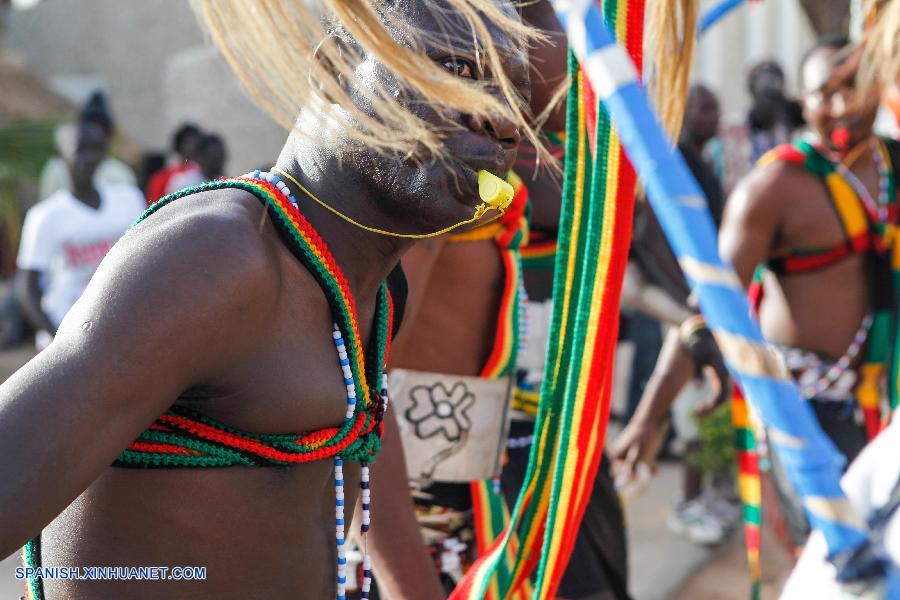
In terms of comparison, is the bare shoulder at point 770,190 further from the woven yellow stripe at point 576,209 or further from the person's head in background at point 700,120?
the person's head in background at point 700,120

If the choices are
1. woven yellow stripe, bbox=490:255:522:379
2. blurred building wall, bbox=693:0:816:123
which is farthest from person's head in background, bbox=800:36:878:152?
blurred building wall, bbox=693:0:816:123

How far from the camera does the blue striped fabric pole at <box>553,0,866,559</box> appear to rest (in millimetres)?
1058

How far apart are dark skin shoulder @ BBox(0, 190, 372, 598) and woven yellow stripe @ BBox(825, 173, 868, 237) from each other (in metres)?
2.63

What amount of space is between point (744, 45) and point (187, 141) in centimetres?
621

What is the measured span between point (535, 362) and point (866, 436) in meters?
1.39

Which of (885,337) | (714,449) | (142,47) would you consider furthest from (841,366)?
(142,47)

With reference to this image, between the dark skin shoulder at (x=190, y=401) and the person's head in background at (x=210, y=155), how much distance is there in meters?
5.55

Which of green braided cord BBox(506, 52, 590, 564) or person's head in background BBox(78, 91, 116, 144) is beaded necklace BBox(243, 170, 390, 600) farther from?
person's head in background BBox(78, 91, 116, 144)

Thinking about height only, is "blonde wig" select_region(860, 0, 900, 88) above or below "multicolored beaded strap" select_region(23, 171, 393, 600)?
above

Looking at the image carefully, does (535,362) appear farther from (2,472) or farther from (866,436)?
(2,472)

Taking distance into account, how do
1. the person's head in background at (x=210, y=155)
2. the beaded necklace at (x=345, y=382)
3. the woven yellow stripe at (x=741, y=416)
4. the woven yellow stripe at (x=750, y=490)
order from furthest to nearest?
the person's head in background at (x=210, y=155)
the woven yellow stripe at (x=741, y=416)
the woven yellow stripe at (x=750, y=490)
the beaded necklace at (x=345, y=382)

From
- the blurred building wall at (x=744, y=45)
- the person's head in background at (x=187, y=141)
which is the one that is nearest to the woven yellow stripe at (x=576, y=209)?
the person's head in background at (x=187, y=141)

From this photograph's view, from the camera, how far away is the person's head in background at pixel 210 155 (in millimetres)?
6984

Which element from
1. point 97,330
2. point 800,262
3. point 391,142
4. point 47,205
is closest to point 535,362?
point 800,262
